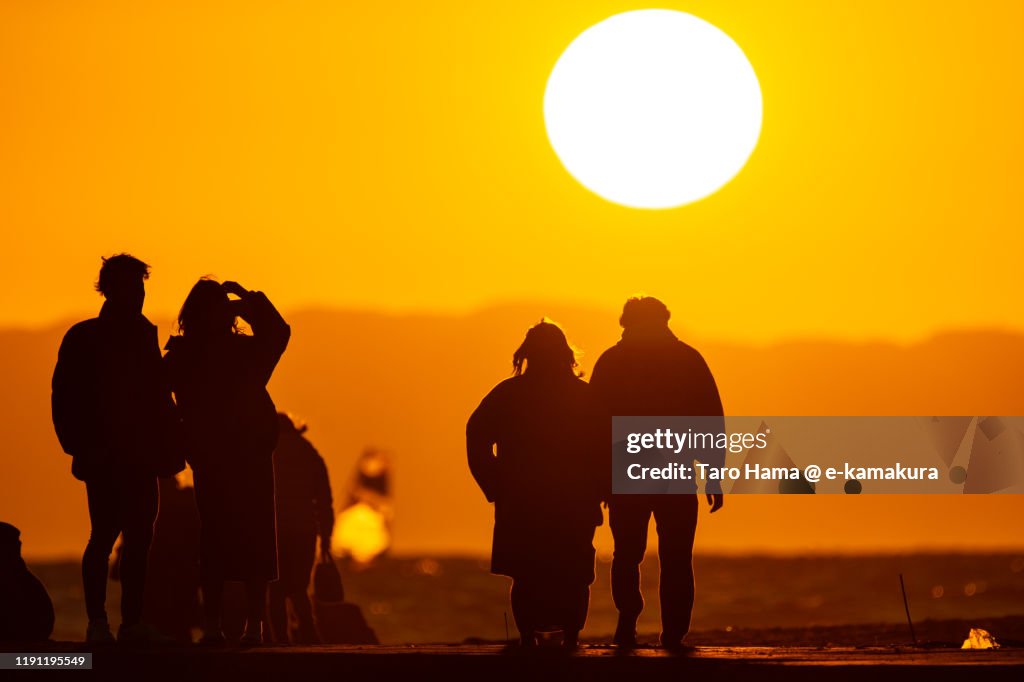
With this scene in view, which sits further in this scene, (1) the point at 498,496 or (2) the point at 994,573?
(2) the point at 994,573

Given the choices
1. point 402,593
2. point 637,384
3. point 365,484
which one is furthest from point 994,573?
point 637,384

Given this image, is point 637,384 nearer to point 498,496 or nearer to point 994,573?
point 498,496

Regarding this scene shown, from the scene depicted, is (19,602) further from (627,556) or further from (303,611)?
(627,556)

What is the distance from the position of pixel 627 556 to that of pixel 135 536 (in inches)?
125

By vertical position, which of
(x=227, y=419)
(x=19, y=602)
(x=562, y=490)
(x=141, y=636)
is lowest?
(x=141, y=636)

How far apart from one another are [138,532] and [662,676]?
3432 millimetres

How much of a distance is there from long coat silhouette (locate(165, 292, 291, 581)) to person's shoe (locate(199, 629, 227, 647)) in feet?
1.25

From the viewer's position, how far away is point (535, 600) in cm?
Result: 1291

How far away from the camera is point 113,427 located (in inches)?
482

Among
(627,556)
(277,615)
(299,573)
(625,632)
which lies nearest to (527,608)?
(625,632)

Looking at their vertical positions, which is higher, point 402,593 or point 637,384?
point 402,593

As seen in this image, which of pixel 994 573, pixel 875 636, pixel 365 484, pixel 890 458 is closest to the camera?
pixel 875 636

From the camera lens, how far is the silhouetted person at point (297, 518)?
Result: 54.6ft

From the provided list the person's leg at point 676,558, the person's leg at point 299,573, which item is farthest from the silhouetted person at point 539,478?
the person's leg at point 299,573
